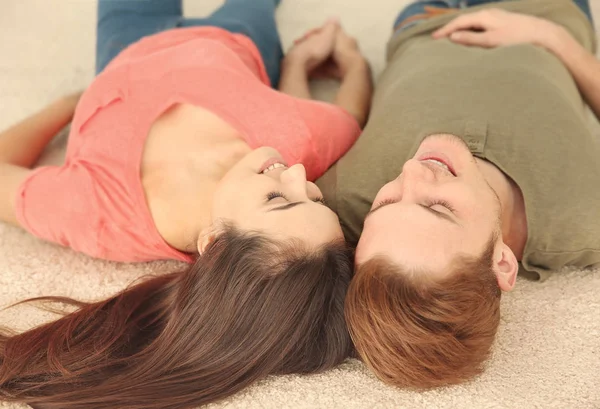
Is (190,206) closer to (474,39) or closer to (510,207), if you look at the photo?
(510,207)

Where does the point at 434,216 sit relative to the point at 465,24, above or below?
below

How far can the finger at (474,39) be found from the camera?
1255 millimetres

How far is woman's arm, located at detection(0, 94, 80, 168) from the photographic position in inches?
46.8

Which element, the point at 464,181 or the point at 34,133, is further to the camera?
the point at 34,133

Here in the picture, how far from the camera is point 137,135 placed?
108 centimetres

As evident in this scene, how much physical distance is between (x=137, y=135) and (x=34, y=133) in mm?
306

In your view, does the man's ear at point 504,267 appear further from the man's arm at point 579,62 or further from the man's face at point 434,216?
the man's arm at point 579,62

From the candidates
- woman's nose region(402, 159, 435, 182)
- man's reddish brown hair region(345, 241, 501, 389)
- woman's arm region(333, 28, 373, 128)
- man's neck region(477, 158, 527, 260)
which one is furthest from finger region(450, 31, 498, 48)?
man's reddish brown hair region(345, 241, 501, 389)

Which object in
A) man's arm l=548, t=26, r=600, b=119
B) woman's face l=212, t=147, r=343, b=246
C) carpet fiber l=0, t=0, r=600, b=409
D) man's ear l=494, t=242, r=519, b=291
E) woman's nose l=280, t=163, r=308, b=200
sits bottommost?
carpet fiber l=0, t=0, r=600, b=409

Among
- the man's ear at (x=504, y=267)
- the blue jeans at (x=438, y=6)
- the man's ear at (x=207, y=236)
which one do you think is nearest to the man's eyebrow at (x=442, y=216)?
the man's ear at (x=504, y=267)

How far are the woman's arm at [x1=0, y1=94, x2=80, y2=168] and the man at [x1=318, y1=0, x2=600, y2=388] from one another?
24.2 inches

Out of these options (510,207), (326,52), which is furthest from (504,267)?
(326,52)

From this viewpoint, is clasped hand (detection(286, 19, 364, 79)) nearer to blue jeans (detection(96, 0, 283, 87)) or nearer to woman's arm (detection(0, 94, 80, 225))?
blue jeans (detection(96, 0, 283, 87))

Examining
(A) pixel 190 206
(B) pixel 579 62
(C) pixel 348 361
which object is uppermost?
(B) pixel 579 62
